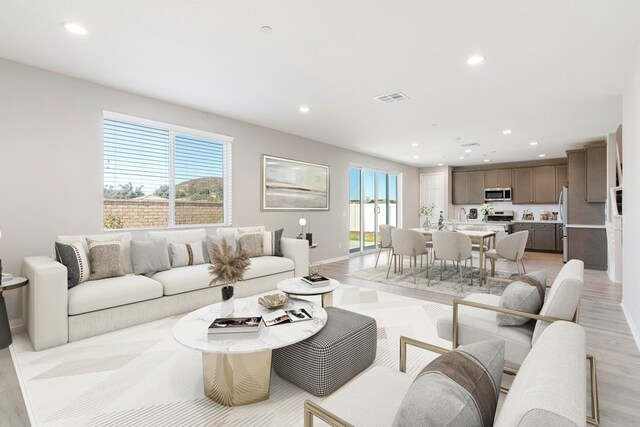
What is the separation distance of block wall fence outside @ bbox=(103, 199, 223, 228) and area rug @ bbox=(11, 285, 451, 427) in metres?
1.50

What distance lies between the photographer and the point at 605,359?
2.51 metres

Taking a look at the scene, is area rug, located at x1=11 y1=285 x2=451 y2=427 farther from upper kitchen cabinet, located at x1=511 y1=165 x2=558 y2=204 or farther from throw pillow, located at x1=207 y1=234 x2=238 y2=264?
upper kitchen cabinet, located at x1=511 y1=165 x2=558 y2=204

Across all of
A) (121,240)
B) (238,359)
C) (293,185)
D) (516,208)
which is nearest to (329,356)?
(238,359)

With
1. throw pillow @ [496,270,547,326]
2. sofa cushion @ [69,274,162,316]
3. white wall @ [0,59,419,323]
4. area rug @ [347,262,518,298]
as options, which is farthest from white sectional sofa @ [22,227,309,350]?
throw pillow @ [496,270,547,326]

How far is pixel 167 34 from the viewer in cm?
263

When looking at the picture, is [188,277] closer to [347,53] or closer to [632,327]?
[347,53]

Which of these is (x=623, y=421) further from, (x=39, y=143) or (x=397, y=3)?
(x=39, y=143)

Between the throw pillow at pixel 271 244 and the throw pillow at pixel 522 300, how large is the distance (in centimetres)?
339

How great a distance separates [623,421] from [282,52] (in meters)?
3.60

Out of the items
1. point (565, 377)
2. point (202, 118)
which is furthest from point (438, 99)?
point (565, 377)

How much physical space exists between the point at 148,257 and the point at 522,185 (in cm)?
979

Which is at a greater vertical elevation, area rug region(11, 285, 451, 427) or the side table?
the side table

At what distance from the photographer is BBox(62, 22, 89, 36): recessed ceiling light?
250cm

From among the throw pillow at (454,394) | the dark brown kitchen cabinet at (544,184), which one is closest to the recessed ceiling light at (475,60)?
the throw pillow at (454,394)
